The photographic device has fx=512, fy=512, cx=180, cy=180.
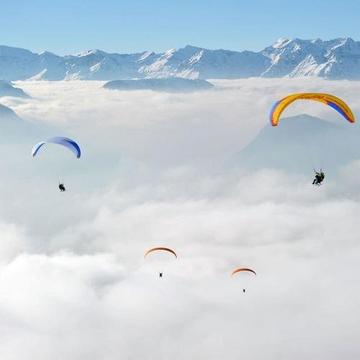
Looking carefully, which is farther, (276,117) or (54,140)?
(54,140)

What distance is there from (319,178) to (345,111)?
6.82 metres

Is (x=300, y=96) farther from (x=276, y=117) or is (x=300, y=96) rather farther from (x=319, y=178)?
(x=319, y=178)

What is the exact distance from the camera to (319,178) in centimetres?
4838

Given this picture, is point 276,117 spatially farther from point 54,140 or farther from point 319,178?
point 54,140

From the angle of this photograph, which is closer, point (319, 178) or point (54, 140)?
point (319, 178)

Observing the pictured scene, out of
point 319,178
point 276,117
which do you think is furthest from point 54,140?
point 319,178

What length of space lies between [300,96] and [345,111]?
492cm

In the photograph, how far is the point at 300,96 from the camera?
1855 inches

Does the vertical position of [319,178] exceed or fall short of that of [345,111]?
it falls short

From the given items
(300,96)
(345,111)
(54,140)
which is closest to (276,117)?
(300,96)

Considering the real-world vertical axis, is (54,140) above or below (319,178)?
above

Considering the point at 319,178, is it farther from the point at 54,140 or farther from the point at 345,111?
the point at 54,140

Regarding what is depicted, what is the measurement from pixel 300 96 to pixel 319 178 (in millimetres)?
7929

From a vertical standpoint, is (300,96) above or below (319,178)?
above
